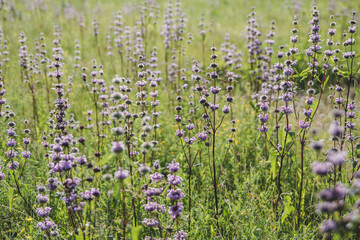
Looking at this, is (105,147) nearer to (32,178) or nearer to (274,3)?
(32,178)

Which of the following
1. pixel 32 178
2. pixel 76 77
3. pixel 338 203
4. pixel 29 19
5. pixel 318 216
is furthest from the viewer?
pixel 29 19

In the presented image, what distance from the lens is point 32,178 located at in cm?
367

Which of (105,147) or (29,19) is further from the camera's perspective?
(29,19)

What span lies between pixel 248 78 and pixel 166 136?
8.33 ft

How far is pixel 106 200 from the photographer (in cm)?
346

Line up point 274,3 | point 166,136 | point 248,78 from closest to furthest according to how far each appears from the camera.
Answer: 1. point 166,136
2. point 248,78
3. point 274,3

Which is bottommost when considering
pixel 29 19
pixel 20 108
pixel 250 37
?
pixel 20 108

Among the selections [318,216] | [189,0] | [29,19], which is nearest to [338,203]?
[318,216]

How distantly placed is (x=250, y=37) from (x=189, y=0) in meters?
13.4

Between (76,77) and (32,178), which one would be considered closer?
(32,178)

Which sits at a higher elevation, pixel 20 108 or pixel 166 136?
pixel 20 108

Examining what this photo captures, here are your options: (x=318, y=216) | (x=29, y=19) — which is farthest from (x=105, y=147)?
(x=29, y=19)

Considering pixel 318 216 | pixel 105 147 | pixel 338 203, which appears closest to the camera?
pixel 338 203

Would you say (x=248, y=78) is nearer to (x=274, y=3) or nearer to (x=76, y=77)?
(x=76, y=77)
